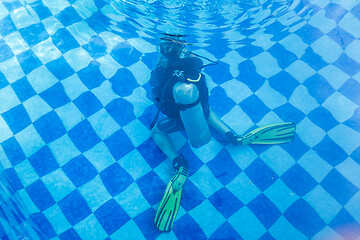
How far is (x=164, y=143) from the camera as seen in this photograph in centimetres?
172

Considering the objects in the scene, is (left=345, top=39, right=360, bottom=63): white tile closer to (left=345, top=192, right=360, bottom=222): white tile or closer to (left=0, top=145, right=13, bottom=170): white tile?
(left=345, top=192, right=360, bottom=222): white tile

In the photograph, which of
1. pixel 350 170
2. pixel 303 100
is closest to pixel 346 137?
pixel 350 170

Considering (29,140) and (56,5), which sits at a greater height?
(56,5)

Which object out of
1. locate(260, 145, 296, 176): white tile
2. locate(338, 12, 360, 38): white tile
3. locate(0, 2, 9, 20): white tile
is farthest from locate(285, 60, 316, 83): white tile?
locate(0, 2, 9, 20): white tile

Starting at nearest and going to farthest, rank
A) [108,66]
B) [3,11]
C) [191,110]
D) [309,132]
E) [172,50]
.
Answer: [191,110], [172,50], [309,132], [108,66], [3,11]

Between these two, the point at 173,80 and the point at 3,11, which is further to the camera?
the point at 3,11

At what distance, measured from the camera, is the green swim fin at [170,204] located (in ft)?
5.11

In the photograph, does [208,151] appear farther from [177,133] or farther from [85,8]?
[85,8]

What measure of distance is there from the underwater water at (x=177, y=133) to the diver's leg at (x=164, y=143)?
8 cm

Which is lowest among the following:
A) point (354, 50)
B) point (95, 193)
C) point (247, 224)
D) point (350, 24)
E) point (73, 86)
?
point (247, 224)

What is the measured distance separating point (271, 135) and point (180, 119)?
690mm

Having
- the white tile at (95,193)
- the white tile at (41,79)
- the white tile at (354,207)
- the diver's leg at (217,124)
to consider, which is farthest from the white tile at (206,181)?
the white tile at (41,79)

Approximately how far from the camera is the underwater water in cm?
162

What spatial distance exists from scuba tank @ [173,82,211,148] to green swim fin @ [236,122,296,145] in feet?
1.28
